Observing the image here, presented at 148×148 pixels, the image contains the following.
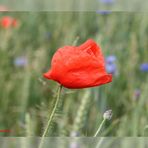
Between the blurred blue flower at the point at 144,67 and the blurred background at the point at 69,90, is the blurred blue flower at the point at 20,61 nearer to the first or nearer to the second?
the blurred background at the point at 69,90

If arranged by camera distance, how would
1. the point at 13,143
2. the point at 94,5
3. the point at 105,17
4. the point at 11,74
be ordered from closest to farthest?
the point at 13,143 < the point at 94,5 < the point at 11,74 < the point at 105,17

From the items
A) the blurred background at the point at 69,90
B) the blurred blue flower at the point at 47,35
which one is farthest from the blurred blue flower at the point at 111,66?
the blurred blue flower at the point at 47,35

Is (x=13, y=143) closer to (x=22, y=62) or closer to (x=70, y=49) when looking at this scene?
(x=70, y=49)

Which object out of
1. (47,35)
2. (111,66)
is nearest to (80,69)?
(111,66)

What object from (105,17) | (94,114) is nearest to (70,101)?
(94,114)

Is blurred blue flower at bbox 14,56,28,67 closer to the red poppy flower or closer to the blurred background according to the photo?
the blurred background

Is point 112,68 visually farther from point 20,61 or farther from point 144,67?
point 20,61
